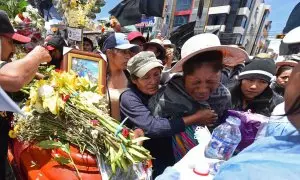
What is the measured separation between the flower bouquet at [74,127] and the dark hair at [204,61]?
1.98 feet

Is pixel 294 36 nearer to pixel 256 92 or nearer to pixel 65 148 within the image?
pixel 65 148

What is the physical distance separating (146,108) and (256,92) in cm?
120

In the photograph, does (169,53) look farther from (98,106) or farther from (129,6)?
(98,106)

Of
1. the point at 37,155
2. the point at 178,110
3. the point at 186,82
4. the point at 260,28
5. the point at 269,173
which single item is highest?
the point at 269,173

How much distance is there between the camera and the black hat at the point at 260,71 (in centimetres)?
258

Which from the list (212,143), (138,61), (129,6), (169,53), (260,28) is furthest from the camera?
(260,28)

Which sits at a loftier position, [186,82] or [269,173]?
[269,173]

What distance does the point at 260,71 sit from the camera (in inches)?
103

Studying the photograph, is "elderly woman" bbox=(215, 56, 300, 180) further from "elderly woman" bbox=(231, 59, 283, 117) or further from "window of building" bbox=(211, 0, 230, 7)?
"window of building" bbox=(211, 0, 230, 7)

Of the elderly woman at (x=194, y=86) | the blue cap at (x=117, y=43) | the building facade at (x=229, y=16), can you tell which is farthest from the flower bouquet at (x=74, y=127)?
the building facade at (x=229, y=16)

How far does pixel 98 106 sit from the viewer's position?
1.85 meters

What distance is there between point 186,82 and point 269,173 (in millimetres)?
1299

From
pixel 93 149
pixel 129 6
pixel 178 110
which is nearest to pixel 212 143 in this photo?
pixel 178 110

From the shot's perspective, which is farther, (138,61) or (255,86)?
(255,86)
